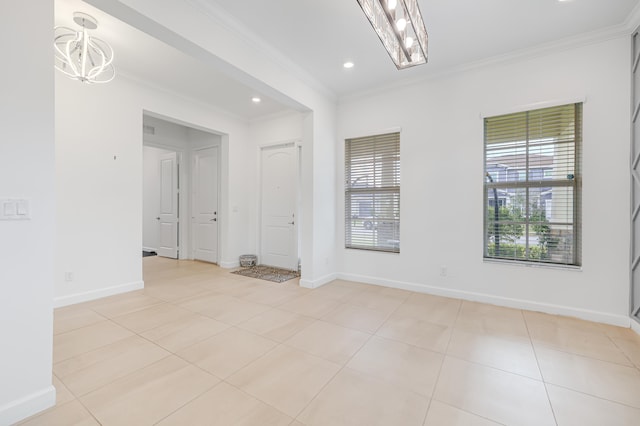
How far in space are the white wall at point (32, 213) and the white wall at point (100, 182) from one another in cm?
210

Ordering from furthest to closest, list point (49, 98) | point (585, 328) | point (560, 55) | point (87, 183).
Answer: point (87, 183) → point (560, 55) → point (585, 328) → point (49, 98)

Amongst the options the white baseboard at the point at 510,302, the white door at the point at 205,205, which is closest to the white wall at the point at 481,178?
the white baseboard at the point at 510,302

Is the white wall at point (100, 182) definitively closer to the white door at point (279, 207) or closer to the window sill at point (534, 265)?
the white door at point (279, 207)

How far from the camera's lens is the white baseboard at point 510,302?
2.81 meters

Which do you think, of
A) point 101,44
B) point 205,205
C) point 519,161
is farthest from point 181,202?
point 519,161

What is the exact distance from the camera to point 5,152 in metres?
1.43

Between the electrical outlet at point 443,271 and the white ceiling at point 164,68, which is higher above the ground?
the white ceiling at point 164,68

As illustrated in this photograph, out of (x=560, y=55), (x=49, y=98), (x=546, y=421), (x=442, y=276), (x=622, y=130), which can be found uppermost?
(x=560, y=55)

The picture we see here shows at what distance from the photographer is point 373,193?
14.0ft

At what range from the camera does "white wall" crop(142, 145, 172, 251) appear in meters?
6.60

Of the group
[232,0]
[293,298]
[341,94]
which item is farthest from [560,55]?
[293,298]

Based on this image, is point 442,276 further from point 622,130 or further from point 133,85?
point 133,85

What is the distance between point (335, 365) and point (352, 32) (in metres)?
3.08

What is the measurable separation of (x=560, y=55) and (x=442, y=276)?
2.81 meters
